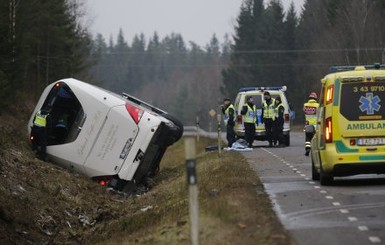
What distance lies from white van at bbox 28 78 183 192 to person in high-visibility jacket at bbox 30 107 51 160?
0.13 m

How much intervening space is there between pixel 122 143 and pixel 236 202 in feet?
25.2

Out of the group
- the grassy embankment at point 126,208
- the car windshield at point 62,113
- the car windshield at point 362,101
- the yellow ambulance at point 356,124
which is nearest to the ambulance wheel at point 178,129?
the grassy embankment at point 126,208

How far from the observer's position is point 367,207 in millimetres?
12438

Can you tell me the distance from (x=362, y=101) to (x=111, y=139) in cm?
719

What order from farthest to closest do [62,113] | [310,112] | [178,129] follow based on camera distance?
[310,112] → [62,113] → [178,129]

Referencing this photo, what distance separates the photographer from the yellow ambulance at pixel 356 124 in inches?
586

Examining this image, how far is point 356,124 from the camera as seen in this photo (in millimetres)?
14898

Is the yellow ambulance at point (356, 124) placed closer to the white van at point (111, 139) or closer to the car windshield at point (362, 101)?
the car windshield at point (362, 101)

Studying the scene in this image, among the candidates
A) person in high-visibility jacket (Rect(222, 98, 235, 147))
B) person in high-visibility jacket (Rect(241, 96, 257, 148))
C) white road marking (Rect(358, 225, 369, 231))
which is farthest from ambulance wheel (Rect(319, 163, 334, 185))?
person in high-visibility jacket (Rect(241, 96, 257, 148))

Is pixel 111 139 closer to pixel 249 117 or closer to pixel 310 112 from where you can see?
pixel 310 112

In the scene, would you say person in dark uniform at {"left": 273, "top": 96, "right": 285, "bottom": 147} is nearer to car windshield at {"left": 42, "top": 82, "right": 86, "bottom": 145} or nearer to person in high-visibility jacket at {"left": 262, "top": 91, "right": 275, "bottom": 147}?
person in high-visibility jacket at {"left": 262, "top": 91, "right": 275, "bottom": 147}

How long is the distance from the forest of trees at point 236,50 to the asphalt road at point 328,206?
15.2 m

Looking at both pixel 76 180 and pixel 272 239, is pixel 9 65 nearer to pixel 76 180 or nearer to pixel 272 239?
pixel 76 180

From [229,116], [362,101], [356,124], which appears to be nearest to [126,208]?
[356,124]
